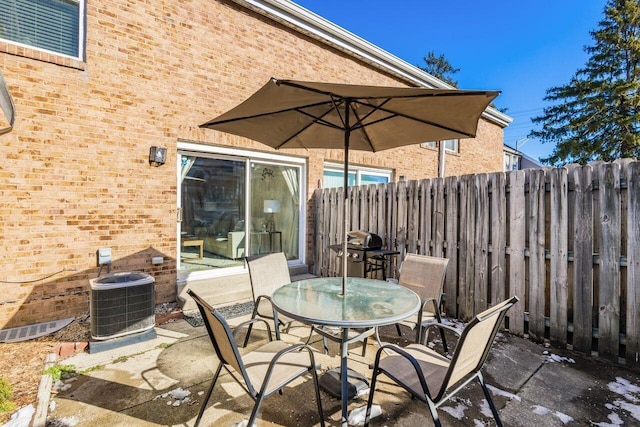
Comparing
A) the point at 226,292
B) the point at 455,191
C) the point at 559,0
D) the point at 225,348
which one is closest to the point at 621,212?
the point at 455,191

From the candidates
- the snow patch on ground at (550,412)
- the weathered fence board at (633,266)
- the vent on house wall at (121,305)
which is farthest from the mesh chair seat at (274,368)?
the weathered fence board at (633,266)

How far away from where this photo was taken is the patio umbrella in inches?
88.0

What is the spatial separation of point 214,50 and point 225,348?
210 inches

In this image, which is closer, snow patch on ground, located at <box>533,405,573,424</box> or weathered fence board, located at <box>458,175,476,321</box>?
snow patch on ground, located at <box>533,405,573,424</box>

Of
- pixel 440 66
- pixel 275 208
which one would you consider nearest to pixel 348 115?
pixel 275 208

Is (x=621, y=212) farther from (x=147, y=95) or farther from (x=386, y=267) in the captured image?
(x=147, y=95)

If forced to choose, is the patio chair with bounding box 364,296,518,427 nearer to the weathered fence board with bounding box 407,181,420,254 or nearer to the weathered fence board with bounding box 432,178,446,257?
the weathered fence board with bounding box 432,178,446,257

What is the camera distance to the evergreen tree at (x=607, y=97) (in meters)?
15.7

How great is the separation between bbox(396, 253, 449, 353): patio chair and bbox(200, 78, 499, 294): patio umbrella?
1190 millimetres

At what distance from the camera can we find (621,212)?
3.19m

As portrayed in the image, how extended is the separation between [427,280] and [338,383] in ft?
5.16

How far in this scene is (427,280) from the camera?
11.8ft

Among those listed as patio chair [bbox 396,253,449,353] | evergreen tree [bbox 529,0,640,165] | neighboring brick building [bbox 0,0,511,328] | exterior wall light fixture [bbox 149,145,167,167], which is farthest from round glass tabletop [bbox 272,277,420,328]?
evergreen tree [bbox 529,0,640,165]

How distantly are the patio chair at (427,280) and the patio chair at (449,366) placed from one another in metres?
0.98
